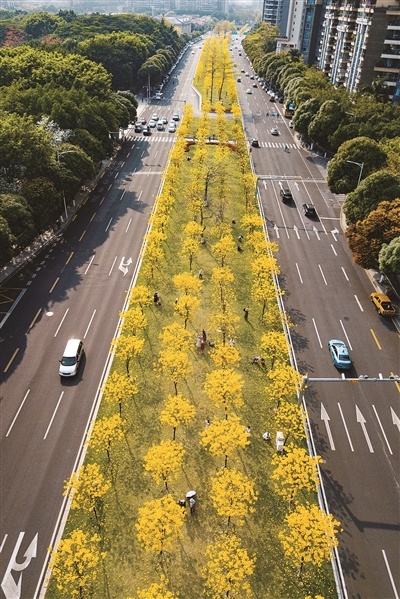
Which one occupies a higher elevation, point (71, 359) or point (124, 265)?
point (71, 359)

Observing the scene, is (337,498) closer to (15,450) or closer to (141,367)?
(141,367)

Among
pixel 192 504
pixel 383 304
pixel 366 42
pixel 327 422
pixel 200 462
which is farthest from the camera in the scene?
pixel 366 42

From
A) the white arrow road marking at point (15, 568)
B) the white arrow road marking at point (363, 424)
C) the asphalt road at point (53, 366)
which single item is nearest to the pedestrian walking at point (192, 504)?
the asphalt road at point (53, 366)

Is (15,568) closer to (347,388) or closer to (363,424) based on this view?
(363,424)

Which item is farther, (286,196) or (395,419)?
(286,196)

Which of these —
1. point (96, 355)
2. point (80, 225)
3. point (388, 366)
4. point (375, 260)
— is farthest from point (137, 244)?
point (388, 366)

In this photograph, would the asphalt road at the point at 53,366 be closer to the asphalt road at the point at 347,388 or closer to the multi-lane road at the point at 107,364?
the multi-lane road at the point at 107,364

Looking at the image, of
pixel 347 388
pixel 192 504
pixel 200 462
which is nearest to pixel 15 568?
pixel 192 504
